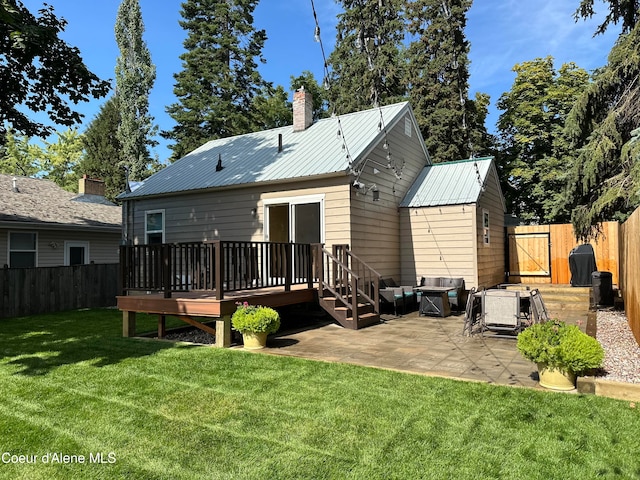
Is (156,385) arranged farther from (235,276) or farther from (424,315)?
(424,315)

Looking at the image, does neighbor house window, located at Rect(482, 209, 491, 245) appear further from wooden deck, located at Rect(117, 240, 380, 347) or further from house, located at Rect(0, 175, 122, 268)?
house, located at Rect(0, 175, 122, 268)

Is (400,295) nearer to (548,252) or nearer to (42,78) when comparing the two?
(548,252)

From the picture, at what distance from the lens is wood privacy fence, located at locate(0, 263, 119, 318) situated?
1070cm

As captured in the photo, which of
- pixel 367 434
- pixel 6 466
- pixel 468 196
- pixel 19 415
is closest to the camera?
pixel 6 466

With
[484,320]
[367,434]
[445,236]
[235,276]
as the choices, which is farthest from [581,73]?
[367,434]

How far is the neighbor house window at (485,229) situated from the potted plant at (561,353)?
321 inches

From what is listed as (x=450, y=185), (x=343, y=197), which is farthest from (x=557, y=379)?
(x=450, y=185)

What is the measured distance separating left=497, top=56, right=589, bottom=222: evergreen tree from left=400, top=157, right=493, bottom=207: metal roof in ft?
31.4

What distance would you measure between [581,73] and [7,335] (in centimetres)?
2599

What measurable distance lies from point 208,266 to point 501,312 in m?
4.70

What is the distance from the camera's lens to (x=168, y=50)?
1101 inches

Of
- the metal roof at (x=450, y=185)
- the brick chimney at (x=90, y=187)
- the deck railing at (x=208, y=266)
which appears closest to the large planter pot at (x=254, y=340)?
the deck railing at (x=208, y=266)

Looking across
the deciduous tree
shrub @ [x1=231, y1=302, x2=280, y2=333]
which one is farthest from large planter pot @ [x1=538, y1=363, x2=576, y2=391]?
the deciduous tree

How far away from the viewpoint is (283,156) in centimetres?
1170
